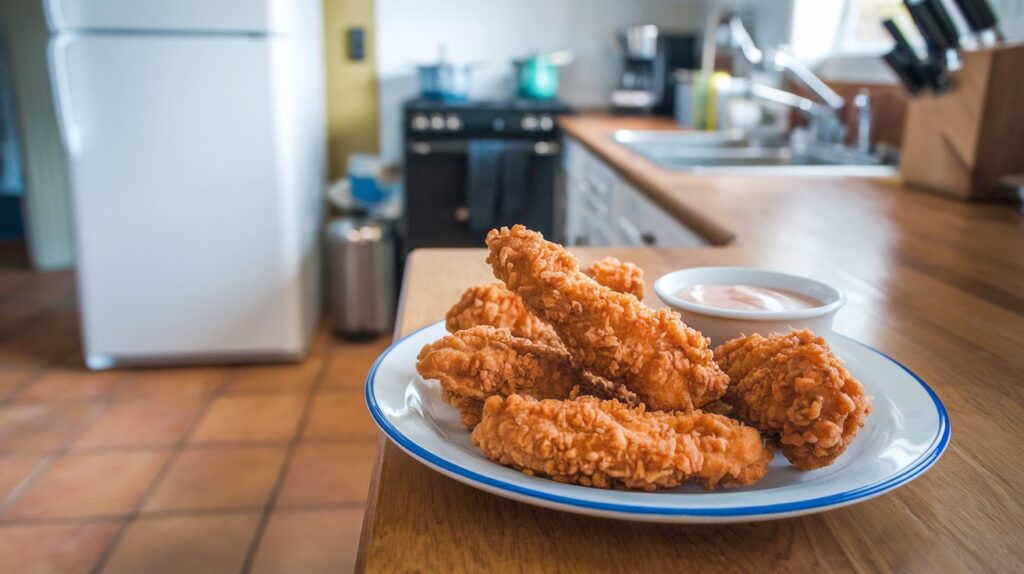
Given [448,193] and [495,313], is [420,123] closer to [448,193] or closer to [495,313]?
[448,193]

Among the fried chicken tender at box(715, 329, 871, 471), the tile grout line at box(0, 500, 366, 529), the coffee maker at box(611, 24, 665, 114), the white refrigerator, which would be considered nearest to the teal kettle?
the coffee maker at box(611, 24, 665, 114)

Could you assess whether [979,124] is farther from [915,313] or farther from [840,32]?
[840,32]

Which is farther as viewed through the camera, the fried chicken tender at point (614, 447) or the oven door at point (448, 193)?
the oven door at point (448, 193)

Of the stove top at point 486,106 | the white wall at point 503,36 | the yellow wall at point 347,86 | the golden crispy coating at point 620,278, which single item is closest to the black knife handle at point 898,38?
the golden crispy coating at point 620,278

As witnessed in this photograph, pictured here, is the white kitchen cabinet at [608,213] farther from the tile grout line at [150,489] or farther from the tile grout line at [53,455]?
the tile grout line at [53,455]

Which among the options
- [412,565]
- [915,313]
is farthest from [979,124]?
[412,565]

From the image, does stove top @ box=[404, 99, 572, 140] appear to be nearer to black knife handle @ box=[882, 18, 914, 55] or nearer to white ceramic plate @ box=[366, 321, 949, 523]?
black knife handle @ box=[882, 18, 914, 55]
